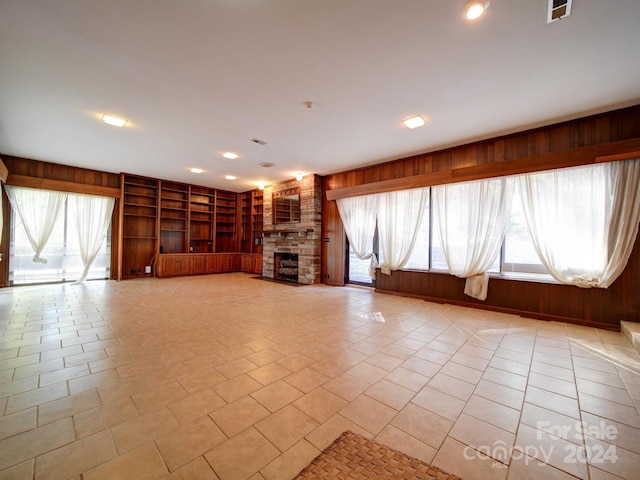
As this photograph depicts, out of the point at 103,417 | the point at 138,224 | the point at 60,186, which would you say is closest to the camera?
the point at 103,417

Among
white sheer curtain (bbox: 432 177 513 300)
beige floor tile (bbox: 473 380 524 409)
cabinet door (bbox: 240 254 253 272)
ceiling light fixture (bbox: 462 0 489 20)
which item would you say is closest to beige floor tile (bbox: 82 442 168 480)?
beige floor tile (bbox: 473 380 524 409)

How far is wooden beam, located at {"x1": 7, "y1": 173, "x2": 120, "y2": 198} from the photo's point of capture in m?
5.63

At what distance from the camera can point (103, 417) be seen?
5.59 ft

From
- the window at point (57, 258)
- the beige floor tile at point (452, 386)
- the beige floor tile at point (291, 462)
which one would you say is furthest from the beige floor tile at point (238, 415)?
the window at point (57, 258)

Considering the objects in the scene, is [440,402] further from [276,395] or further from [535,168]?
[535,168]

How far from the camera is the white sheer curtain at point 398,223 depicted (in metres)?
5.24

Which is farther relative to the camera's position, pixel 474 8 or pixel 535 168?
pixel 535 168

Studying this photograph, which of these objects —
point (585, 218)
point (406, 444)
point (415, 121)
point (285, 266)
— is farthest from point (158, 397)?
point (285, 266)

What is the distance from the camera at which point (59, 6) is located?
196 cm

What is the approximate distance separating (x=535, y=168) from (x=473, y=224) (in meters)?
1.18

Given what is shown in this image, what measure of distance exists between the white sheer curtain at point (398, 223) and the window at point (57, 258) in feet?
24.6

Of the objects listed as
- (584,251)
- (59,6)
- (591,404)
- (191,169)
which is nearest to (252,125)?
(59,6)

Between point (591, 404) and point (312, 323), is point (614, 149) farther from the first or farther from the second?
point (312, 323)

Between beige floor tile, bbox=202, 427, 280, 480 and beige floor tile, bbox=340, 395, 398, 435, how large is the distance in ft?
1.85
